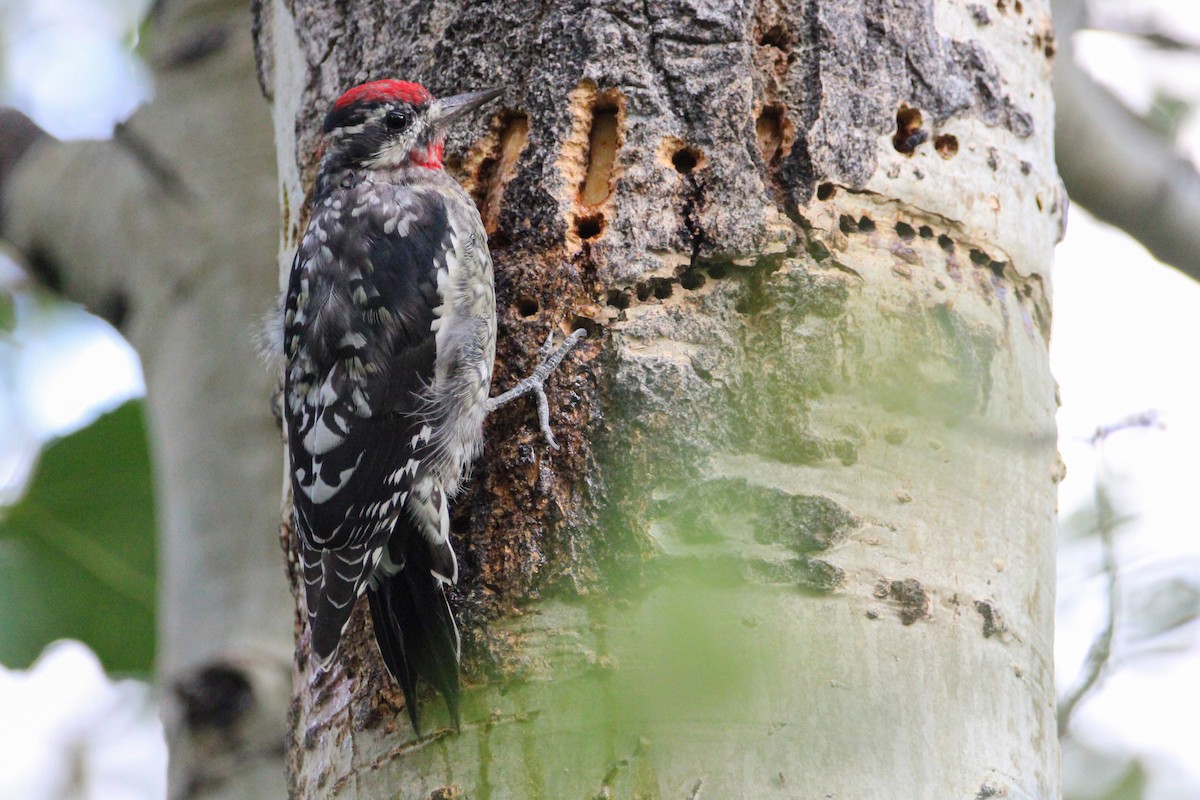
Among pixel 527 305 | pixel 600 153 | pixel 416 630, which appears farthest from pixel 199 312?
pixel 416 630

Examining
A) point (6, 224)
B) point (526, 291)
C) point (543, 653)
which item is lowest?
point (543, 653)

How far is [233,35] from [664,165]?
7.18ft

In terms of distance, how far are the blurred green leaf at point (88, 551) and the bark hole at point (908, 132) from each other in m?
2.80

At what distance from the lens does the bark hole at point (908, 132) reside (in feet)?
7.77

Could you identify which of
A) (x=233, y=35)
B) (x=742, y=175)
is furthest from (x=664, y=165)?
(x=233, y=35)

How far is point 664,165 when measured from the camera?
93.5 inches

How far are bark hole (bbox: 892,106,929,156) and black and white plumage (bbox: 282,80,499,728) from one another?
761 millimetres

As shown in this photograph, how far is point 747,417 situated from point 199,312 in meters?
2.13

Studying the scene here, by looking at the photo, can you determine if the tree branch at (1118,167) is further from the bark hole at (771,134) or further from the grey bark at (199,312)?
the grey bark at (199,312)

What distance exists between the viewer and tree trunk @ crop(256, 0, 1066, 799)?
6.12 feet

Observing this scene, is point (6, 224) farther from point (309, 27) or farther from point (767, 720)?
point (767, 720)

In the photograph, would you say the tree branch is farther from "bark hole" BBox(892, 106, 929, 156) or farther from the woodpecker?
the woodpecker

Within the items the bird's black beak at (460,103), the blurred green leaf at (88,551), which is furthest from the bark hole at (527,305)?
the blurred green leaf at (88,551)

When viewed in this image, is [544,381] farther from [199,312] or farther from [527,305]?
[199,312]
